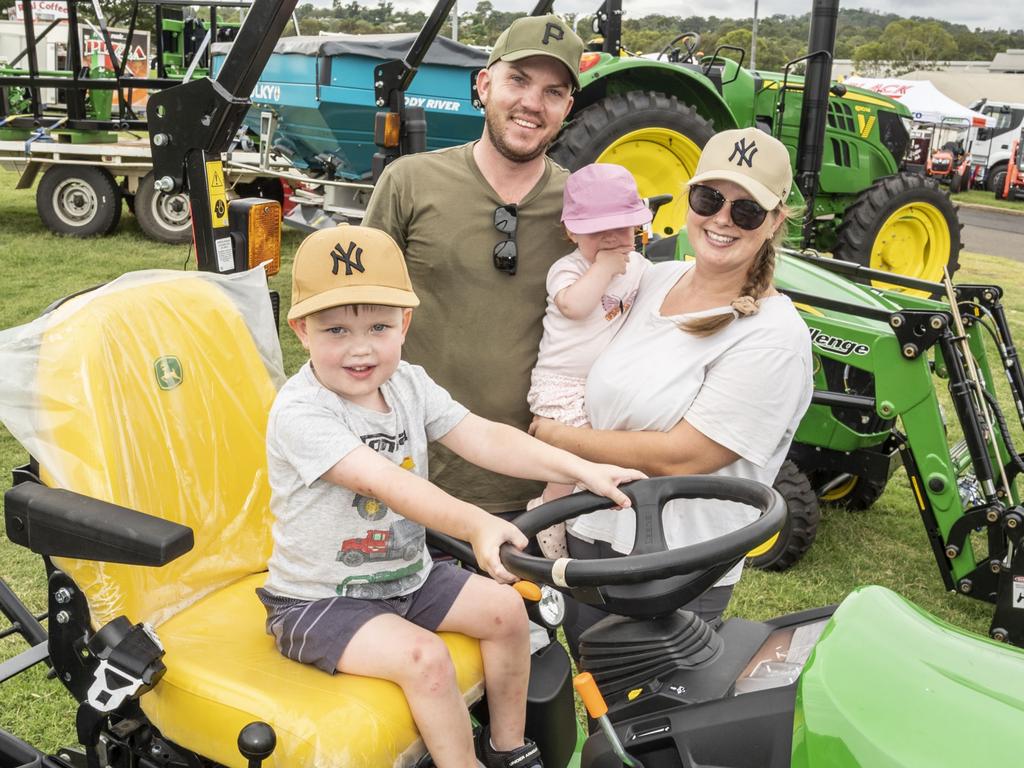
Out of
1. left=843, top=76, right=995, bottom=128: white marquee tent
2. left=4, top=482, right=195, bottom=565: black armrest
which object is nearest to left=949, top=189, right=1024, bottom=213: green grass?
left=843, top=76, right=995, bottom=128: white marquee tent

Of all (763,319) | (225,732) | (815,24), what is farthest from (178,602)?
(815,24)

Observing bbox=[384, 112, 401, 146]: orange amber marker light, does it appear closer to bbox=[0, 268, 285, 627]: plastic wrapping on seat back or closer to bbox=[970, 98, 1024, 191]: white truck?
bbox=[0, 268, 285, 627]: plastic wrapping on seat back

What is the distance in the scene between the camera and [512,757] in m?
1.85

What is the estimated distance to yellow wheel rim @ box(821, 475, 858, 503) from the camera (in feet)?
15.0

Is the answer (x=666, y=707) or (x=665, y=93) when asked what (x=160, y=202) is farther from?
(x=666, y=707)

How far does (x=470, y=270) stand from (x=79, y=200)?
324 inches

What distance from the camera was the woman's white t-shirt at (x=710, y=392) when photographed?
1.81m

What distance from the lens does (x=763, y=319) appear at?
6.08 feet

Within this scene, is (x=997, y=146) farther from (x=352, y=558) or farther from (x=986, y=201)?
(x=352, y=558)

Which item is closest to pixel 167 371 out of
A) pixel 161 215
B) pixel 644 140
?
pixel 644 140

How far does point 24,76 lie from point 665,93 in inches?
249

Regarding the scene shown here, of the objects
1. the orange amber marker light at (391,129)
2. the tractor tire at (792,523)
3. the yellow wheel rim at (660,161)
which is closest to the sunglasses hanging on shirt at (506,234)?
the tractor tire at (792,523)

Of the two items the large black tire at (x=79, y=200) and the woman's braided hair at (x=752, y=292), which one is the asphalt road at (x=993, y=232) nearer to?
the large black tire at (x=79, y=200)

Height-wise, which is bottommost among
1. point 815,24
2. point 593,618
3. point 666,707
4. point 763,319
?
point 593,618
